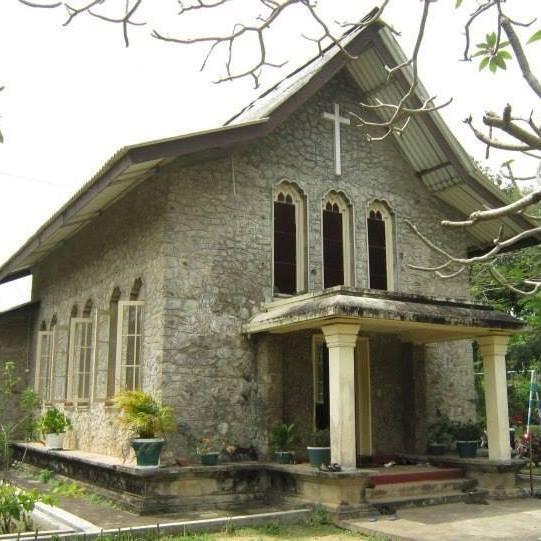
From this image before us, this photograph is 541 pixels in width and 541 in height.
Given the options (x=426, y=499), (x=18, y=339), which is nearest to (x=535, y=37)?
(x=426, y=499)

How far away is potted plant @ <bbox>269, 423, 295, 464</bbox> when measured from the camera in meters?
10.6

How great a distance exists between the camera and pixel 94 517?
371 inches

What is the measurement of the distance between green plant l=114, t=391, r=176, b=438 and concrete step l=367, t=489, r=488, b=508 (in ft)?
10.0

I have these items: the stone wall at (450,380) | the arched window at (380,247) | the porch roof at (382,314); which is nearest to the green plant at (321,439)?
the porch roof at (382,314)

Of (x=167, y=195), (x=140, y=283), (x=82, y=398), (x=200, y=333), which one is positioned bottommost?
(x=82, y=398)

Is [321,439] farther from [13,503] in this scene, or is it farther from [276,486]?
[13,503]

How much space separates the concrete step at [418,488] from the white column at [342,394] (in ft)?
2.32

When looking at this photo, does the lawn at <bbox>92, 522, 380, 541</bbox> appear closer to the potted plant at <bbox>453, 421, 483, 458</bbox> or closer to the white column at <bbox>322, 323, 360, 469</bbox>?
the white column at <bbox>322, 323, 360, 469</bbox>

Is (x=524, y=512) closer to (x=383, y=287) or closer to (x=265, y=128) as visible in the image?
(x=383, y=287)

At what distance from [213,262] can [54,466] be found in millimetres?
5630

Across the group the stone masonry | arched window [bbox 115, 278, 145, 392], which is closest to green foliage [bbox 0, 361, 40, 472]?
the stone masonry

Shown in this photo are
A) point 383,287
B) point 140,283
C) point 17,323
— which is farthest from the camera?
point 17,323

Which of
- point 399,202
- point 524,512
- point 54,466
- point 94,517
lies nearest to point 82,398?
point 54,466

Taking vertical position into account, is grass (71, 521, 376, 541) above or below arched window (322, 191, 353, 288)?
below
